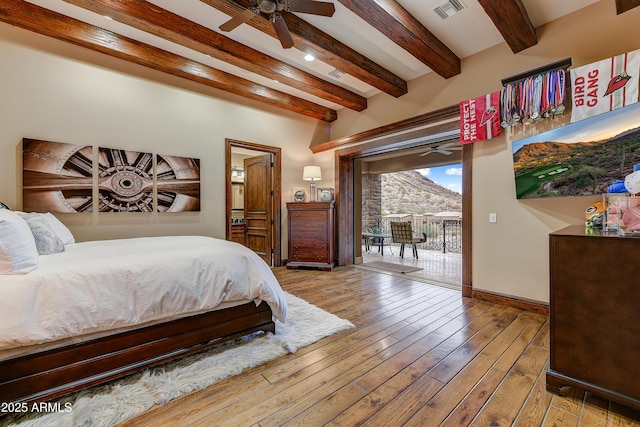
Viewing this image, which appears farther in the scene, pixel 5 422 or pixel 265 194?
pixel 265 194

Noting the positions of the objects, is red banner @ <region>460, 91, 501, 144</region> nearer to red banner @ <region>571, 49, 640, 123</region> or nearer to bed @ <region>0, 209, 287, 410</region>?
red banner @ <region>571, 49, 640, 123</region>

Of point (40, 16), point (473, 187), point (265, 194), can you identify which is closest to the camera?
point (40, 16)

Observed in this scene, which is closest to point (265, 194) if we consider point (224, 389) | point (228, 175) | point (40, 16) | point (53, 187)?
point (228, 175)

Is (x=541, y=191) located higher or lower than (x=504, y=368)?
higher

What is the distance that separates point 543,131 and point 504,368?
2.36 meters

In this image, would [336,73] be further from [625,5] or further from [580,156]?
[580,156]

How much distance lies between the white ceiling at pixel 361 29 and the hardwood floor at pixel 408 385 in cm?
314

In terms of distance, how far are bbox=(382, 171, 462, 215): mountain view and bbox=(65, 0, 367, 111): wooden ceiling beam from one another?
5.55 meters

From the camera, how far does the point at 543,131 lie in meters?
2.71

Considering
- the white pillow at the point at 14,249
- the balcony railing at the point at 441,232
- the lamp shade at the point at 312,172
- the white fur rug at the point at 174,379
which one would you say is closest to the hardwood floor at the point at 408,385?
the white fur rug at the point at 174,379

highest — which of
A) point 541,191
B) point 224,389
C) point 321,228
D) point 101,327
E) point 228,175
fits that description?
A: point 228,175

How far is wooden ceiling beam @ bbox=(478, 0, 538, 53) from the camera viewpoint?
2.38 m

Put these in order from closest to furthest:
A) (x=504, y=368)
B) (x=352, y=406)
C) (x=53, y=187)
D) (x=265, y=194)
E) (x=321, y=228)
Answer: (x=352, y=406), (x=504, y=368), (x=53, y=187), (x=321, y=228), (x=265, y=194)

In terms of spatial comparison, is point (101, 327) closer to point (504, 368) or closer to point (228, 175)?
point (504, 368)
